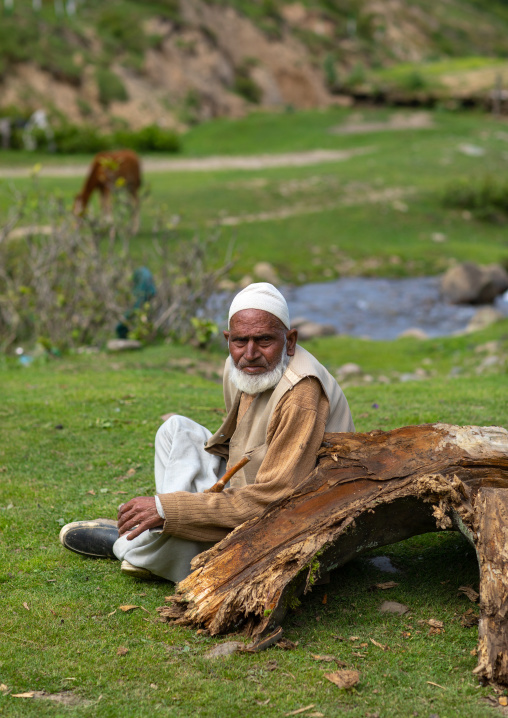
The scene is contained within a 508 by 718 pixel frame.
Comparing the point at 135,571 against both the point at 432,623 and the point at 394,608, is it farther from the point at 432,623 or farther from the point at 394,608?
the point at 432,623

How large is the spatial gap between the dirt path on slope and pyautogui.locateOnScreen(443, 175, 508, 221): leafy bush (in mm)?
6311

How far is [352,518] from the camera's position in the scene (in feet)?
12.0

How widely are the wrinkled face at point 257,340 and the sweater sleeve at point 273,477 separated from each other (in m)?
0.21

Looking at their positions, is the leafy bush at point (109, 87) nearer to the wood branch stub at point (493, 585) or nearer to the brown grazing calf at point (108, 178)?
the brown grazing calf at point (108, 178)

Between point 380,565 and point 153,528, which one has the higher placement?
point 153,528

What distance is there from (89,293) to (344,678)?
26.6 ft

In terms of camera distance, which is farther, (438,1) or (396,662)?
(438,1)

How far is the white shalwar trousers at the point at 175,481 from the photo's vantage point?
3920 millimetres

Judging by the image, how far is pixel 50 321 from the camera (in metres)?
10.5

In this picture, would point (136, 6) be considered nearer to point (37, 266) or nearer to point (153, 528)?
point (37, 266)

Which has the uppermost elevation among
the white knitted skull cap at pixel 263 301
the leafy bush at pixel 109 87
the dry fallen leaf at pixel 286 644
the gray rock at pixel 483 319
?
the leafy bush at pixel 109 87

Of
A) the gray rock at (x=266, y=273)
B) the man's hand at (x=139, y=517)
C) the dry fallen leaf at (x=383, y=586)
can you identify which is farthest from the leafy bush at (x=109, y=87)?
the dry fallen leaf at (x=383, y=586)

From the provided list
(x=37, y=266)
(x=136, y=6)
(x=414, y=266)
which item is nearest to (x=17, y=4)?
(x=136, y=6)

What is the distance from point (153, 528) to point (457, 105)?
39044 millimetres
